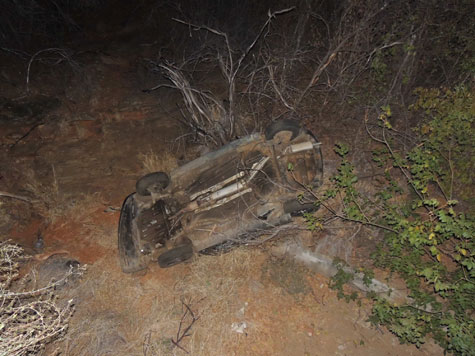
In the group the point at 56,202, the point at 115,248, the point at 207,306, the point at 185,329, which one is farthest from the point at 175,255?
the point at 56,202

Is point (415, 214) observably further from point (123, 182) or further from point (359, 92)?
point (123, 182)

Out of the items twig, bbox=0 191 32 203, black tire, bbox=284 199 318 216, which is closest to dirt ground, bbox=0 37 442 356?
twig, bbox=0 191 32 203

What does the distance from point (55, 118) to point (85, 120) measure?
0.64 m

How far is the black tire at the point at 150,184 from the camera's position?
460 cm

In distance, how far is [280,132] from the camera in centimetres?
470

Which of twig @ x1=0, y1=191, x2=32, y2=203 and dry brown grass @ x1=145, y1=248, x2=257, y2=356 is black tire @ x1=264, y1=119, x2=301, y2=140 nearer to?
dry brown grass @ x1=145, y1=248, x2=257, y2=356

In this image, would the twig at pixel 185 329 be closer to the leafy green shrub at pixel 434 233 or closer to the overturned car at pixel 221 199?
the overturned car at pixel 221 199

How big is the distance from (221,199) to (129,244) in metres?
1.47

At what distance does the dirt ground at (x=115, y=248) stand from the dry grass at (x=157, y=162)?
31 millimetres

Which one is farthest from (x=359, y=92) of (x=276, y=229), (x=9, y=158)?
(x=9, y=158)

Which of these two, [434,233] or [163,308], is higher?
[434,233]

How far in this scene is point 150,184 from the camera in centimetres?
462

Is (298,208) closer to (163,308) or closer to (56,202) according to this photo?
(163,308)

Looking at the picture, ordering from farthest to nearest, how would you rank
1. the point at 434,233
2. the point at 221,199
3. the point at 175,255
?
the point at 221,199
the point at 175,255
the point at 434,233
